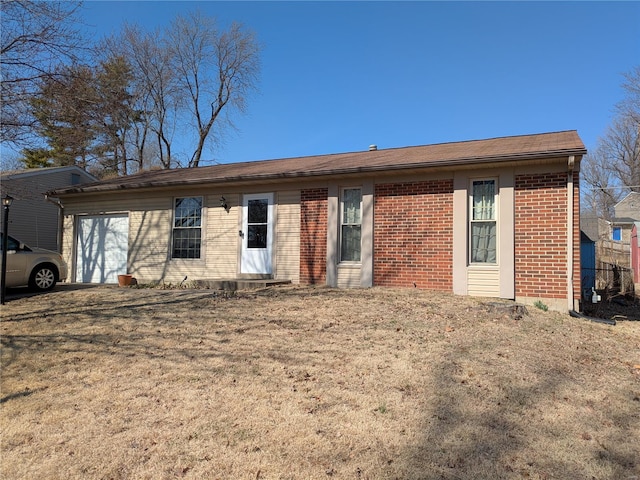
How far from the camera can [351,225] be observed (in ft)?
31.7

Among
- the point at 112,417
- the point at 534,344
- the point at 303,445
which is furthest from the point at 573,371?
the point at 112,417

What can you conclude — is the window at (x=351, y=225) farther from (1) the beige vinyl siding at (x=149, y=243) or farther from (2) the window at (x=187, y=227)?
(1) the beige vinyl siding at (x=149, y=243)

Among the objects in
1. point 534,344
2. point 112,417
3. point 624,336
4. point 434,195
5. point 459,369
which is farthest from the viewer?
point 434,195

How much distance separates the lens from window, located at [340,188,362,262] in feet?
31.5

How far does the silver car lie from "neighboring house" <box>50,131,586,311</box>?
184 centimetres

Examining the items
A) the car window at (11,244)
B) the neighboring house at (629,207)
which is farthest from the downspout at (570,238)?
the neighboring house at (629,207)

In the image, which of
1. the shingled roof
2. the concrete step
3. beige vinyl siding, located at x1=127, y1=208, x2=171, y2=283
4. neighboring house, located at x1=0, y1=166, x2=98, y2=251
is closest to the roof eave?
the shingled roof

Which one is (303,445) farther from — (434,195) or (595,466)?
(434,195)

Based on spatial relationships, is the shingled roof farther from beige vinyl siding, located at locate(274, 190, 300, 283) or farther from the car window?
the car window

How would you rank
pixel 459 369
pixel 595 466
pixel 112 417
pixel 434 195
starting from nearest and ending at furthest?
pixel 595 466 < pixel 112 417 < pixel 459 369 < pixel 434 195

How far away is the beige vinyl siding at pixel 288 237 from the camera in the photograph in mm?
10188

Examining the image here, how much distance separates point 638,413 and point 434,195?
5.62 m

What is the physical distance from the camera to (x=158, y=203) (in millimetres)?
11930

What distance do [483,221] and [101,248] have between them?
10.4 m
